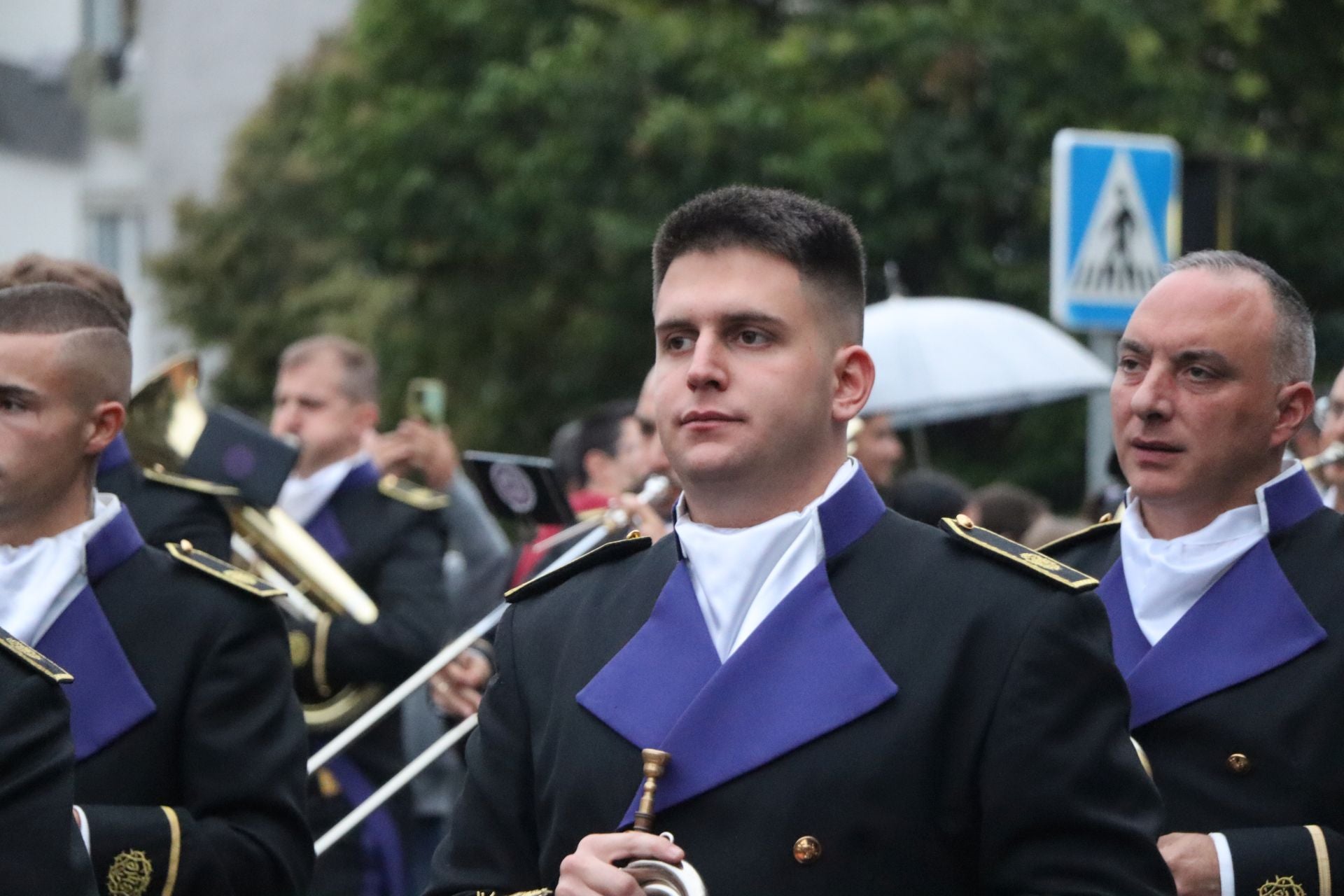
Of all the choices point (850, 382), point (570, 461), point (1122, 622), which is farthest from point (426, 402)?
point (850, 382)

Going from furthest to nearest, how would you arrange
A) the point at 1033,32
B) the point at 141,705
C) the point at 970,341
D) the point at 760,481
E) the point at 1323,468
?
the point at 1033,32 < the point at 970,341 < the point at 1323,468 < the point at 141,705 < the point at 760,481

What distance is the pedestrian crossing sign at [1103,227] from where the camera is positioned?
7480mm

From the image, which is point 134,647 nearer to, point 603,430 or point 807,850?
point 807,850

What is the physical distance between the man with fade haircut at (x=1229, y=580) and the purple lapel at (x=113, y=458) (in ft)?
8.08

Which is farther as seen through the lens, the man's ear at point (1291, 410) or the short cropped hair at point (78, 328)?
the short cropped hair at point (78, 328)

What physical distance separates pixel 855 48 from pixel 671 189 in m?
1.86

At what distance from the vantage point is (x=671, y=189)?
56.6 ft

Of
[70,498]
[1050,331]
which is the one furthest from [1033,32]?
[70,498]

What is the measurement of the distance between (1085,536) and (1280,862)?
2.86 ft

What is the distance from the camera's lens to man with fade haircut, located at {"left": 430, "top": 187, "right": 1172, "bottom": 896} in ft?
10.3

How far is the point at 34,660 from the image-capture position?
3.59 m

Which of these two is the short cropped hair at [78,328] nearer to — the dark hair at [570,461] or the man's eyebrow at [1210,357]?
the man's eyebrow at [1210,357]

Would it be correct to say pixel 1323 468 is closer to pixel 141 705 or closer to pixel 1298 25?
pixel 141 705

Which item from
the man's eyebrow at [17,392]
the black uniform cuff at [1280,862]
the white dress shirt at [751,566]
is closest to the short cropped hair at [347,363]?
the man's eyebrow at [17,392]
